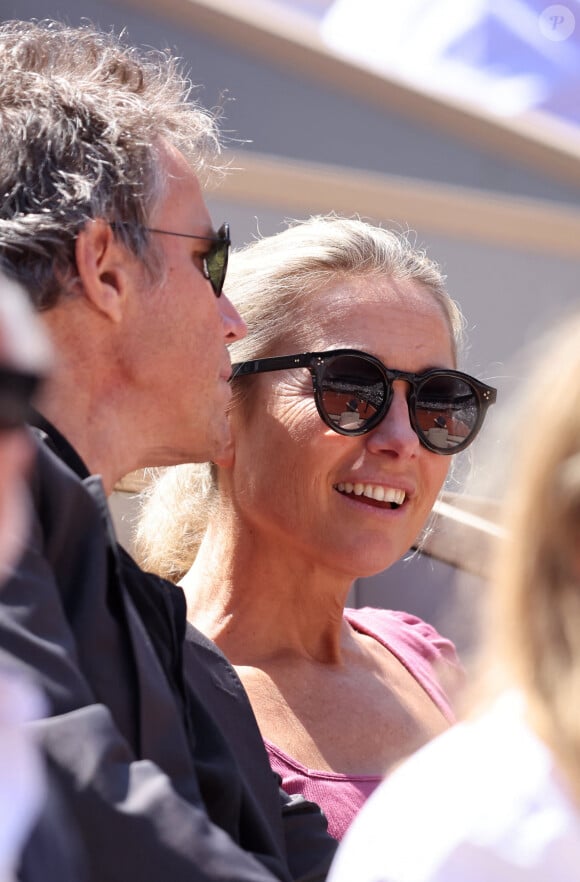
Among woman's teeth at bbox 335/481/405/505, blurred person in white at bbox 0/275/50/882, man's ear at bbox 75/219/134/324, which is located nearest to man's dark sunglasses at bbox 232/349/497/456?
woman's teeth at bbox 335/481/405/505

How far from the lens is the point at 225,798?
1630 mm

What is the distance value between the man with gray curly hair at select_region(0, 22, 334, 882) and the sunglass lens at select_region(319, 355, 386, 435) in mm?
428

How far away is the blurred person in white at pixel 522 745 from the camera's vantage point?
988 millimetres

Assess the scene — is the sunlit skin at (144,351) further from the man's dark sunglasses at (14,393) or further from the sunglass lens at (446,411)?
the man's dark sunglasses at (14,393)

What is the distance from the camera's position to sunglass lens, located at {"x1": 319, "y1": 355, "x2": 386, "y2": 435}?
8.16 feet

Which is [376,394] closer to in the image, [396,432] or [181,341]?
[396,432]

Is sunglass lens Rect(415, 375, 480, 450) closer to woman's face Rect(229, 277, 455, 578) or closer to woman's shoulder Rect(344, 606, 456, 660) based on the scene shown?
woman's face Rect(229, 277, 455, 578)

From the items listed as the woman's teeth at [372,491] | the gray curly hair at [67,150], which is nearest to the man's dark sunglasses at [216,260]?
the gray curly hair at [67,150]

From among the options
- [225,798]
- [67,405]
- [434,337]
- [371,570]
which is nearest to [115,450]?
[67,405]

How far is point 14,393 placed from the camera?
0.76 metres

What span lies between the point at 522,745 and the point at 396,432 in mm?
1485

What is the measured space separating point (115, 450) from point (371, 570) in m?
0.83

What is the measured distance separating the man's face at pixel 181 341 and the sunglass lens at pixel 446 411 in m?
0.59

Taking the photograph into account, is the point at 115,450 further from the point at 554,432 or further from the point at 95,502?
the point at 554,432
